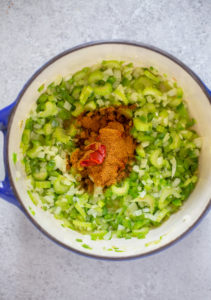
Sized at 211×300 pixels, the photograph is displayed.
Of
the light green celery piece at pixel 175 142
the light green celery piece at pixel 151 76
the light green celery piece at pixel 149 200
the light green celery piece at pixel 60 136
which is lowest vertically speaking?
the light green celery piece at pixel 149 200

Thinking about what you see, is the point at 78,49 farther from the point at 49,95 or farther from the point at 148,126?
the point at 148,126

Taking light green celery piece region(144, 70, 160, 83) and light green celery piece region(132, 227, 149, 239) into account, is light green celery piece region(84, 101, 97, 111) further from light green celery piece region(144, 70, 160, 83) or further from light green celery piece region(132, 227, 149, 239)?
light green celery piece region(132, 227, 149, 239)

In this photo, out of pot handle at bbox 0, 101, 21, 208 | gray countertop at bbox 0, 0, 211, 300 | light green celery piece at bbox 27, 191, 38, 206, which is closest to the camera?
pot handle at bbox 0, 101, 21, 208

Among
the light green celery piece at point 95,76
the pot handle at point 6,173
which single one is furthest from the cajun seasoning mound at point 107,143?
the pot handle at point 6,173

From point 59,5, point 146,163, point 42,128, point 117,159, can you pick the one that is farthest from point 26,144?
point 59,5

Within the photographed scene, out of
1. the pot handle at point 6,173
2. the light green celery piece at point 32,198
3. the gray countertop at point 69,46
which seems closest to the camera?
the pot handle at point 6,173

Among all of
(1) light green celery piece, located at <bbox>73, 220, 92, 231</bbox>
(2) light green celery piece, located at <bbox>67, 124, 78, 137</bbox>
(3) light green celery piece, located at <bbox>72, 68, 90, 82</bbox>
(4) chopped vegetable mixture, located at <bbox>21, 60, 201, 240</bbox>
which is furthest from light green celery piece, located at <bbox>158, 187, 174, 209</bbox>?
(3) light green celery piece, located at <bbox>72, 68, 90, 82</bbox>

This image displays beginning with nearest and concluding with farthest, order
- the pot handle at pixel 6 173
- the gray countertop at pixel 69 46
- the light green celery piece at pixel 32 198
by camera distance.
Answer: the pot handle at pixel 6 173 < the light green celery piece at pixel 32 198 < the gray countertop at pixel 69 46

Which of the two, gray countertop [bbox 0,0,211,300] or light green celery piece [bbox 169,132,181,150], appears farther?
gray countertop [bbox 0,0,211,300]

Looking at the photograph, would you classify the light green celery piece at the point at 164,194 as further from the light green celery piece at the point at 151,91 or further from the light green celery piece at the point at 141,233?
the light green celery piece at the point at 151,91
